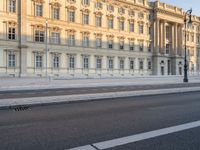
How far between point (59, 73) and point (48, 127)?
129 feet

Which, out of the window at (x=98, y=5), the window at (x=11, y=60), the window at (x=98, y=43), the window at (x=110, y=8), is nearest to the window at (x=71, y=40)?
the window at (x=98, y=43)

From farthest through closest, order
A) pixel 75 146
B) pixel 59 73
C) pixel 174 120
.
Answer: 1. pixel 59 73
2. pixel 174 120
3. pixel 75 146

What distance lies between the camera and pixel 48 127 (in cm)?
724

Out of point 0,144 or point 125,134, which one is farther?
point 125,134

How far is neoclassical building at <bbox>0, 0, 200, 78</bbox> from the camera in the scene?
41.9m

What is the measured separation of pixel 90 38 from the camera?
51.1m

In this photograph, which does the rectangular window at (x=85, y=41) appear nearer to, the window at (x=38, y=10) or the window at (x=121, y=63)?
the window at (x=121, y=63)

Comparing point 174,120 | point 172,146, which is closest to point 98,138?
point 172,146

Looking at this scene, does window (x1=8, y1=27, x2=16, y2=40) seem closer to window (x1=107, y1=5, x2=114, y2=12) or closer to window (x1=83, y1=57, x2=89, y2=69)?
window (x1=83, y1=57, x2=89, y2=69)

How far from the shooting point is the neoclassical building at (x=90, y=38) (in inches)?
1649

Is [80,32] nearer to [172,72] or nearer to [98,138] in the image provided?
[172,72]

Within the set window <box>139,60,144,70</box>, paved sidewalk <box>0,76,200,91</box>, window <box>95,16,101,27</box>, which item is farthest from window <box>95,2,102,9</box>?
paved sidewalk <box>0,76,200,91</box>

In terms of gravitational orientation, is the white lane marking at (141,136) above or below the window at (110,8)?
below

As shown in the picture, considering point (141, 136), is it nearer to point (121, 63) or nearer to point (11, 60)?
point (11, 60)
